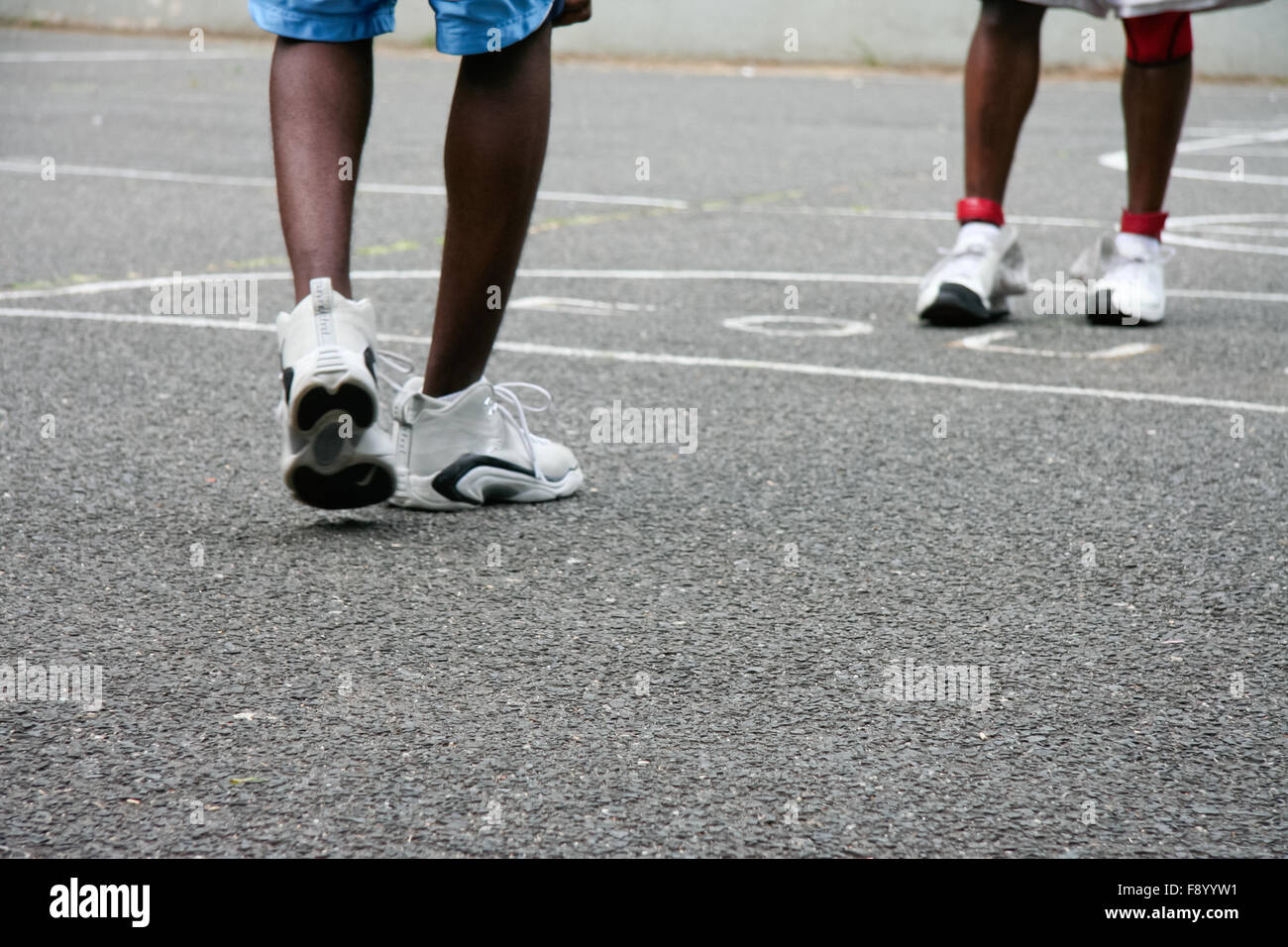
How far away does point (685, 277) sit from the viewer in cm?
540

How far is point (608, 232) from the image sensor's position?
21.0ft

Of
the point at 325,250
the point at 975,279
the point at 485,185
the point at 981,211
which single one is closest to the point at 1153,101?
the point at 981,211

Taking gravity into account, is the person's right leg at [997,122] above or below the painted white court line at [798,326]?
above

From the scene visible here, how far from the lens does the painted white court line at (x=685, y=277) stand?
5148 millimetres

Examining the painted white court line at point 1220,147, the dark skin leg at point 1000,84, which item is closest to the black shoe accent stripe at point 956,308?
the dark skin leg at point 1000,84

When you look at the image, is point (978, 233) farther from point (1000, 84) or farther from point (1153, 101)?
point (1153, 101)

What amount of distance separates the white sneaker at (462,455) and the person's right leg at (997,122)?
210 centimetres

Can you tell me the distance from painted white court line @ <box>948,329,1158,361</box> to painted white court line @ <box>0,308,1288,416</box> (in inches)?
15.7

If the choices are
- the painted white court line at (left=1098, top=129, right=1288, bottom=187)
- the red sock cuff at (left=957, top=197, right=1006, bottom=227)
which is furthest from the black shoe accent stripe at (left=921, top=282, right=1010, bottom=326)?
the painted white court line at (left=1098, top=129, right=1288, bottom=187)

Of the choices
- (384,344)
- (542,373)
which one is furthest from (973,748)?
(384,344)

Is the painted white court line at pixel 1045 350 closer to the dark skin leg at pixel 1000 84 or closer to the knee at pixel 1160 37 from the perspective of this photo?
the dark skin leg at pixel 1000 84

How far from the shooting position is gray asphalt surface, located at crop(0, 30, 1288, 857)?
69.7 inches

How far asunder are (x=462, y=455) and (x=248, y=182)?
5.19 m
